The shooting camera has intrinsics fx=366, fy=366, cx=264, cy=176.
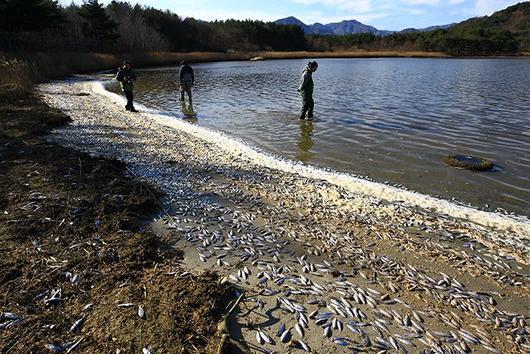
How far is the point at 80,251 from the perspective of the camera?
6.88 m

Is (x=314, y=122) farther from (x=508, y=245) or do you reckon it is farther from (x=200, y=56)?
(x=200, y=56)

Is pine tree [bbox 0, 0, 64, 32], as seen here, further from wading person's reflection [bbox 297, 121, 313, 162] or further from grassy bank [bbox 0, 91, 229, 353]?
grassy bank [bbox 0, 91, 229, 353]

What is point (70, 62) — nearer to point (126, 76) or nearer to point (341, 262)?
point (126, 76)

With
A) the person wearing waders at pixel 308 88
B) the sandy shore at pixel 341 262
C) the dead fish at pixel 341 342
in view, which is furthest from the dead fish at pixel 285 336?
the person wearing waders at pixel 308 88

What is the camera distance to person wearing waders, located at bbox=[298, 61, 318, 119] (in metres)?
18.4

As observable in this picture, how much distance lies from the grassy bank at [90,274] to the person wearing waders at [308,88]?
1148cm

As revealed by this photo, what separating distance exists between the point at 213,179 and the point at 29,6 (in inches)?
1935

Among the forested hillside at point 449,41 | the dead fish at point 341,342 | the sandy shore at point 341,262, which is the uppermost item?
the forested hillside at point 449,41

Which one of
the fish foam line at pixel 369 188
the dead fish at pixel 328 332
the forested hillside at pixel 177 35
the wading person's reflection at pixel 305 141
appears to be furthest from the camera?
the forested hillside at pixel 177 35

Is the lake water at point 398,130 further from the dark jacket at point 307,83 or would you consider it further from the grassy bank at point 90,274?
the grassy bank at point 90,274

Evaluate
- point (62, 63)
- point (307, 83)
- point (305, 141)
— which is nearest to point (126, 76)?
point (307, 83)

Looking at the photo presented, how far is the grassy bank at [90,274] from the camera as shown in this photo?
16.1ft

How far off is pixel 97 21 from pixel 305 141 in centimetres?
6486

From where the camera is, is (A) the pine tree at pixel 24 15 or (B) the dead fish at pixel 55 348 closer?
(B) the dead fish at pixel 55 348
